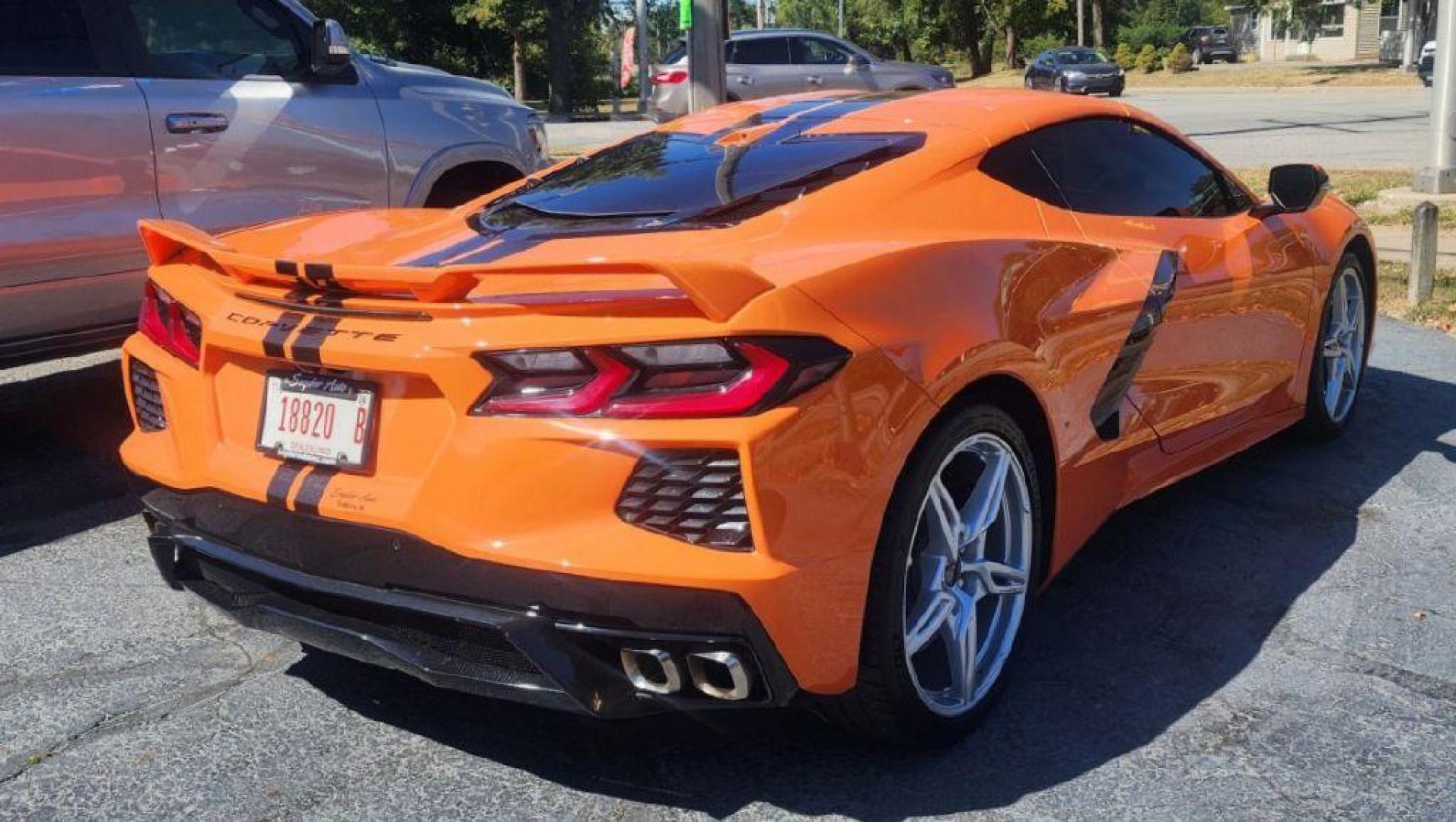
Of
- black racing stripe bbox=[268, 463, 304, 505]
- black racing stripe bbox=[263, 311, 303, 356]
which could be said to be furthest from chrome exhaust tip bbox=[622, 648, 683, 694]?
black racing stripe bbox=[263, 311, 303, 356]

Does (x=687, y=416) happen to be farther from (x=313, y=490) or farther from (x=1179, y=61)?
(x=1179, y=61)

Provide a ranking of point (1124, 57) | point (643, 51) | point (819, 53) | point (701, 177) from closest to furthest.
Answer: point (701, 177), point (819, 53), point (643, 51), point (1124, 57)

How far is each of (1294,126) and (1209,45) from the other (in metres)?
45.7

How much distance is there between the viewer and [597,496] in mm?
2639

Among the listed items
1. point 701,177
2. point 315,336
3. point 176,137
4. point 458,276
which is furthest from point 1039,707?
point 176,137

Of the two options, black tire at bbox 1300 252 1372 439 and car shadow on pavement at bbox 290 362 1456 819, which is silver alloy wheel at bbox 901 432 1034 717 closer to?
car shadow on pavement at bbox 290 362 1456 819

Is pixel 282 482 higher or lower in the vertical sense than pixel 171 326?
lower

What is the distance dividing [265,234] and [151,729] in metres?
1.26

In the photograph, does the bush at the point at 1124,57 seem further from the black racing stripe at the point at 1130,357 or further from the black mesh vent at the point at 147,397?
the black mesh vent at the point at 147,397

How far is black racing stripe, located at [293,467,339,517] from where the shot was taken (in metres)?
2.90

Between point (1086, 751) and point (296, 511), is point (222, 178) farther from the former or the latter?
point (1086, 751)

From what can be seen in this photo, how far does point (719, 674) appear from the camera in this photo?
271 cm

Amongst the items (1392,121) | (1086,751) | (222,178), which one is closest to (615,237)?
(1086,751)

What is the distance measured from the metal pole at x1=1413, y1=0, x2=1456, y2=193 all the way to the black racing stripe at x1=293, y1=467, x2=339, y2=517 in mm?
12930
